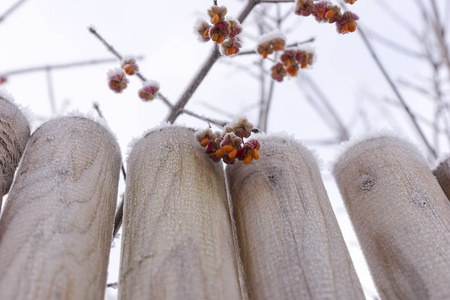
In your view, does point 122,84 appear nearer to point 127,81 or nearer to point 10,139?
point 127,81

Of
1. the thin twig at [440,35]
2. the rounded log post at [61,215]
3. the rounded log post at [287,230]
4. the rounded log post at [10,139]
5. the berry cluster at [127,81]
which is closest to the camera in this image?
the rounded log post at [61,215]

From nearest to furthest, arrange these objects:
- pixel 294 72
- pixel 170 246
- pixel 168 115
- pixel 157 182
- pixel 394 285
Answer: pixel 170 246 < pixel 394 285 < pixel 157 182 < pixel 294 72 < pixel 168 115

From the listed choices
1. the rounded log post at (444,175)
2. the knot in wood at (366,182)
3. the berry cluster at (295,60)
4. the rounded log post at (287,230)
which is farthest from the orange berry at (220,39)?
the rounded log post at (444,175)

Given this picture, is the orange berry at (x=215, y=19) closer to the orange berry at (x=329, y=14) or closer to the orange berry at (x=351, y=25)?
the orange berry at (x=329, y=14)

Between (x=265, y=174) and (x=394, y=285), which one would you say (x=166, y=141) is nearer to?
(x=265, y=174)

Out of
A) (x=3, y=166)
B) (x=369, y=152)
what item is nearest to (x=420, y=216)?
(x=369, y=152)

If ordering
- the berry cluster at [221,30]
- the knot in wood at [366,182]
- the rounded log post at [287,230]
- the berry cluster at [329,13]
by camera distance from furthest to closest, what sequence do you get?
the berry cluster at [329,13] → the berry cluster at [221,30] → the knot in wood at [366,182] → the rounded log post at [287,230]
